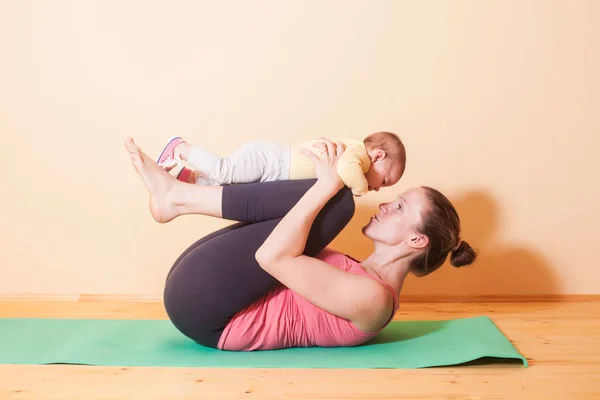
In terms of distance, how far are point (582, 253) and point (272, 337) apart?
2.00 metres

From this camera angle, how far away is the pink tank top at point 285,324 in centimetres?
255

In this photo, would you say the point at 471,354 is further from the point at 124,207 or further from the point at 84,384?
the point at 124,207

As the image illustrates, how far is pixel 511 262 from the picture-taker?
3711mm

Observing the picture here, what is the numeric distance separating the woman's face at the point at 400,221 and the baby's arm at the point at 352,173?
24cm

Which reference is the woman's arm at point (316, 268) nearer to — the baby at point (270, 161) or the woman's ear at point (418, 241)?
the baby at point (270, 161)

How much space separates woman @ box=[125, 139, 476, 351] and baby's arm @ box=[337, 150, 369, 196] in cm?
3

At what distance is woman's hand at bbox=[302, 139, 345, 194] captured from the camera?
2420 millimetres

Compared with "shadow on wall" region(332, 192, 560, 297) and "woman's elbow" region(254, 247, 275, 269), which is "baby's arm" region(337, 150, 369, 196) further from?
"shadow on wall" region(332, 192, 560, 297)

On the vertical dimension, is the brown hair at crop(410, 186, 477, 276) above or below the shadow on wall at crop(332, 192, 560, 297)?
above

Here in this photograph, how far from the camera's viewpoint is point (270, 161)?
103 inches

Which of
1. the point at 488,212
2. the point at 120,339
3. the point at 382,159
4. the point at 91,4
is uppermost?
the point at 91,4

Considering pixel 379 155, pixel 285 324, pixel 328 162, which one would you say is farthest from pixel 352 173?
pixel 285 324

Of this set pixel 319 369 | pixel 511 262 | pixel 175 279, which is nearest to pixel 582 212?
pixel 511 262

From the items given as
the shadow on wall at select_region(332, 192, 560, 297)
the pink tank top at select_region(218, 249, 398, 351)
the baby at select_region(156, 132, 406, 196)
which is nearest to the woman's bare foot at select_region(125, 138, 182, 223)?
the baby at select_region(156, 132, 406, 196)
